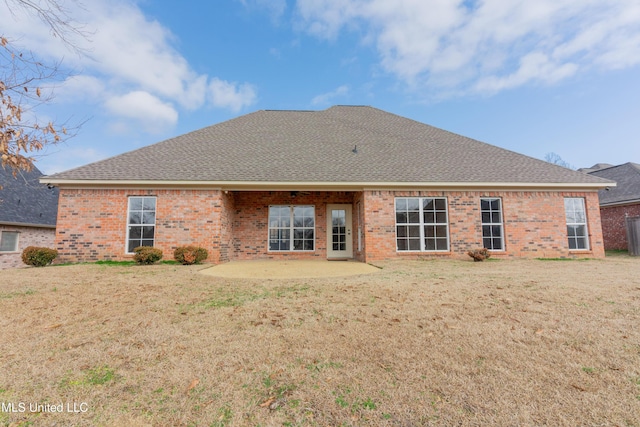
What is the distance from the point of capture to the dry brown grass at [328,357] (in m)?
1.88

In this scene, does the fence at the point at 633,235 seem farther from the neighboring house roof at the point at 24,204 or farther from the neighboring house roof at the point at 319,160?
the neighboring house roof at the point at 24,204

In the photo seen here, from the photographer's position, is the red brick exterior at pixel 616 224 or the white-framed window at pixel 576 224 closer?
the white-framed window at pixel 576 224

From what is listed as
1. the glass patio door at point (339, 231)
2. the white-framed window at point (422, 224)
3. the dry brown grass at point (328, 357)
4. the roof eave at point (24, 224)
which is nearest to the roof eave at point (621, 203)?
the white-framed window at point (422, 224)

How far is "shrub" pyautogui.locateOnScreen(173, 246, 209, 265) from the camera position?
30.0 feet

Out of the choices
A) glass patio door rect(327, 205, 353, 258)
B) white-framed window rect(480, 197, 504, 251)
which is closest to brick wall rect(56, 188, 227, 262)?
glass patio door rect(327, 205, 353, 258)

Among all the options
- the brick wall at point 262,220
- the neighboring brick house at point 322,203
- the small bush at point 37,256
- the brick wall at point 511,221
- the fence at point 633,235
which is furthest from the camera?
the fence at point 633,235

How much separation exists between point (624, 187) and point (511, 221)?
974 cm

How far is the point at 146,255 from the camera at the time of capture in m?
9.07

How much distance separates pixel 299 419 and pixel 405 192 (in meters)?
9.80

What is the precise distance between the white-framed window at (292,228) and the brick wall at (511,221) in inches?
117

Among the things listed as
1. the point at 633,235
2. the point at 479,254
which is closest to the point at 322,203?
the point at 479,254

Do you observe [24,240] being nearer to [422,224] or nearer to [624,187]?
[422,224]

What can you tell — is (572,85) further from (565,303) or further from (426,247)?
(565,303)

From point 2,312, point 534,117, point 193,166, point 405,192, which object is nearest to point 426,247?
point 405,192
